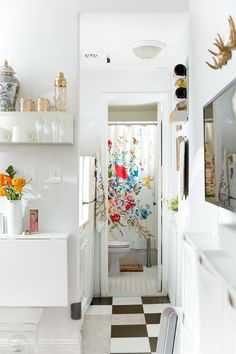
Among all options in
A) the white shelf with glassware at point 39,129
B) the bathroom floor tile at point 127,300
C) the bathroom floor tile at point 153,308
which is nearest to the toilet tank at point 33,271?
the white shelf with glassware at point 39,129

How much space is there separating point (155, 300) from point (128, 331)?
0.84 metres

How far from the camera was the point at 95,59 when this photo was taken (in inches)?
155

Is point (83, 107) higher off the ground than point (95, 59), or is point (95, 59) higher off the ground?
point (95, 59)

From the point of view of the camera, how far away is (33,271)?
9.14 feet

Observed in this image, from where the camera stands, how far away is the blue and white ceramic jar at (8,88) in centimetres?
283

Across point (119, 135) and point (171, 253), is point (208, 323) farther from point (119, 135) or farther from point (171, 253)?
point (119, 135)

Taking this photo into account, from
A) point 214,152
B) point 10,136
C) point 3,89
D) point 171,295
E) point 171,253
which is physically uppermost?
point 3,89

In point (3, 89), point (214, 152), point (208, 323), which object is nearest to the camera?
point (208, 323)

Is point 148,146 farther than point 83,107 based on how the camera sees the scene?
Yes

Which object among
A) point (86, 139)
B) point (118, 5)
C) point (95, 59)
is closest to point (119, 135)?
point (86, 139)

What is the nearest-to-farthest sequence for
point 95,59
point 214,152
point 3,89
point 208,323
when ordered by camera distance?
point 208,323 → point 214,152 → point 3,89 → point 95,59

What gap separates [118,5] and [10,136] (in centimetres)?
121

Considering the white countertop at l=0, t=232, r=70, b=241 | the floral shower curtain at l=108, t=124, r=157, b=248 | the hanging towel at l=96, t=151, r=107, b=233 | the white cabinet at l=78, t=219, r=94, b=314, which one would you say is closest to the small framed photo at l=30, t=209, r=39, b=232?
the white countertop at l=0, t=232, r=70, b=241

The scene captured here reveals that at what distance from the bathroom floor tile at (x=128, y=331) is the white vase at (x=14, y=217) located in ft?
3.94
